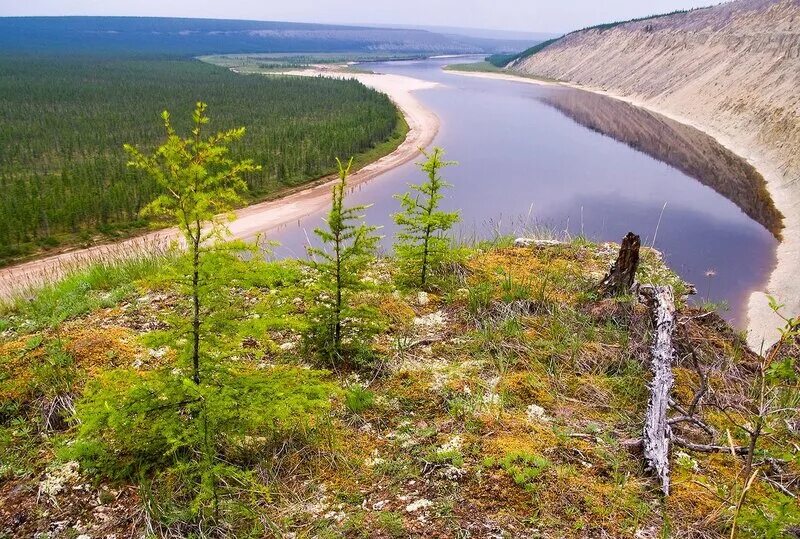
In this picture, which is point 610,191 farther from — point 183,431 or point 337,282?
point 183,431

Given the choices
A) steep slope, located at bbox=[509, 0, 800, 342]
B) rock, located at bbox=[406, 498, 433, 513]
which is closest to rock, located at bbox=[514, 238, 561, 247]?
steep slope, located at bbox=[509, 0, 800, 342]

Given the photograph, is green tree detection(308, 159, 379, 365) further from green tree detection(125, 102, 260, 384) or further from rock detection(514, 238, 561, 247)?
rock detection(514, 238, 561, 247)

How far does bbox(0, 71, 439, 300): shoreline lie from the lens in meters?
14.0

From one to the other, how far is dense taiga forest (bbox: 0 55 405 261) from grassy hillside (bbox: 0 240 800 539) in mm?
16003

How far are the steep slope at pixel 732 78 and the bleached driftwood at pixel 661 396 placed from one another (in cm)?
870

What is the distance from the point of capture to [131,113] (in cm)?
4528

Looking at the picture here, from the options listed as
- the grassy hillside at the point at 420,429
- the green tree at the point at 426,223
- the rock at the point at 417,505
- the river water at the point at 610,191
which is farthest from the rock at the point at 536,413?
the river water at the point at 610,191

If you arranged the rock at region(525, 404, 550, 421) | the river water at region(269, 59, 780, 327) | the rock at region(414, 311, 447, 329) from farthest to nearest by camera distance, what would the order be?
the river water at region(269, 59, 780, 327), the rock at region(414, 311, 447, 329), the rock at region(525, 404, 550, 421)

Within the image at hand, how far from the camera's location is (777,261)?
20.0 metres

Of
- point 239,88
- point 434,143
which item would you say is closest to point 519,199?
point 434,143

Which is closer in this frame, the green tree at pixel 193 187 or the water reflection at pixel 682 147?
the green tree at pixel 193 187

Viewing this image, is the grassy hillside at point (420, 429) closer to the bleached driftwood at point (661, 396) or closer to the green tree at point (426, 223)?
the bleached driftwood at point (661, 396)

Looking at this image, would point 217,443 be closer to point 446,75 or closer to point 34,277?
point 34,277

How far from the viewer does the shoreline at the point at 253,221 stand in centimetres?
1402
